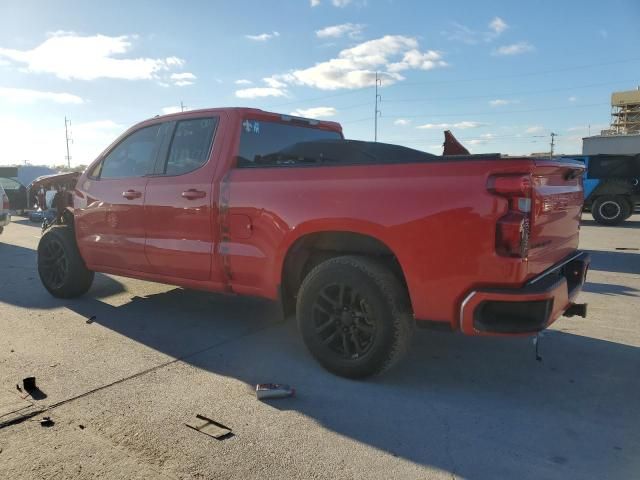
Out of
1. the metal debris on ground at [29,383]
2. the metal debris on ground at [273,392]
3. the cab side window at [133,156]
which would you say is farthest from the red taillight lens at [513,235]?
the cab side window at [133,156]

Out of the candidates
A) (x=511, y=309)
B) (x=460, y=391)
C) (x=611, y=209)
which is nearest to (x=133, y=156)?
(x=460, y=391)

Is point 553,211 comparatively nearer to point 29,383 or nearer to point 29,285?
point 29,383

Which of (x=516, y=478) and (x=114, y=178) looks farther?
(x=114, y=178)

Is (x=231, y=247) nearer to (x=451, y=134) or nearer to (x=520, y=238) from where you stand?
(x=520, y=238)

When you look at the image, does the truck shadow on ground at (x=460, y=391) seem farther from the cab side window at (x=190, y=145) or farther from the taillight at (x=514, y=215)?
the cab side window at (x=190, y=145)

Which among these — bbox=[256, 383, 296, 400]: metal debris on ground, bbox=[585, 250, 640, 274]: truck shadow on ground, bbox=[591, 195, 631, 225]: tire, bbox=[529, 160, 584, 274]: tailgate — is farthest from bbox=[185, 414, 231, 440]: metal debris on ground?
bbox=[591, 195, 631, 225]: tire

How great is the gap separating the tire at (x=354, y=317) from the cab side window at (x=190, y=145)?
5.20ft

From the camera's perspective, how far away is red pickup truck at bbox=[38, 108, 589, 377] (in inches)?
111

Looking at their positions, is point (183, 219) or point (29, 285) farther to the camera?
point (29, 285)

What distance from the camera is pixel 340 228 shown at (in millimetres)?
3355

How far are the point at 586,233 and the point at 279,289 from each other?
11889mm

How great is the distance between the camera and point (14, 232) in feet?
43.3

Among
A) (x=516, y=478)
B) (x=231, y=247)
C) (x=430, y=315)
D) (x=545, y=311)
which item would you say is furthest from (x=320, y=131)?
(x=516, y=478)

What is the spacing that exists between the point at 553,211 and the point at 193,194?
276 cm
